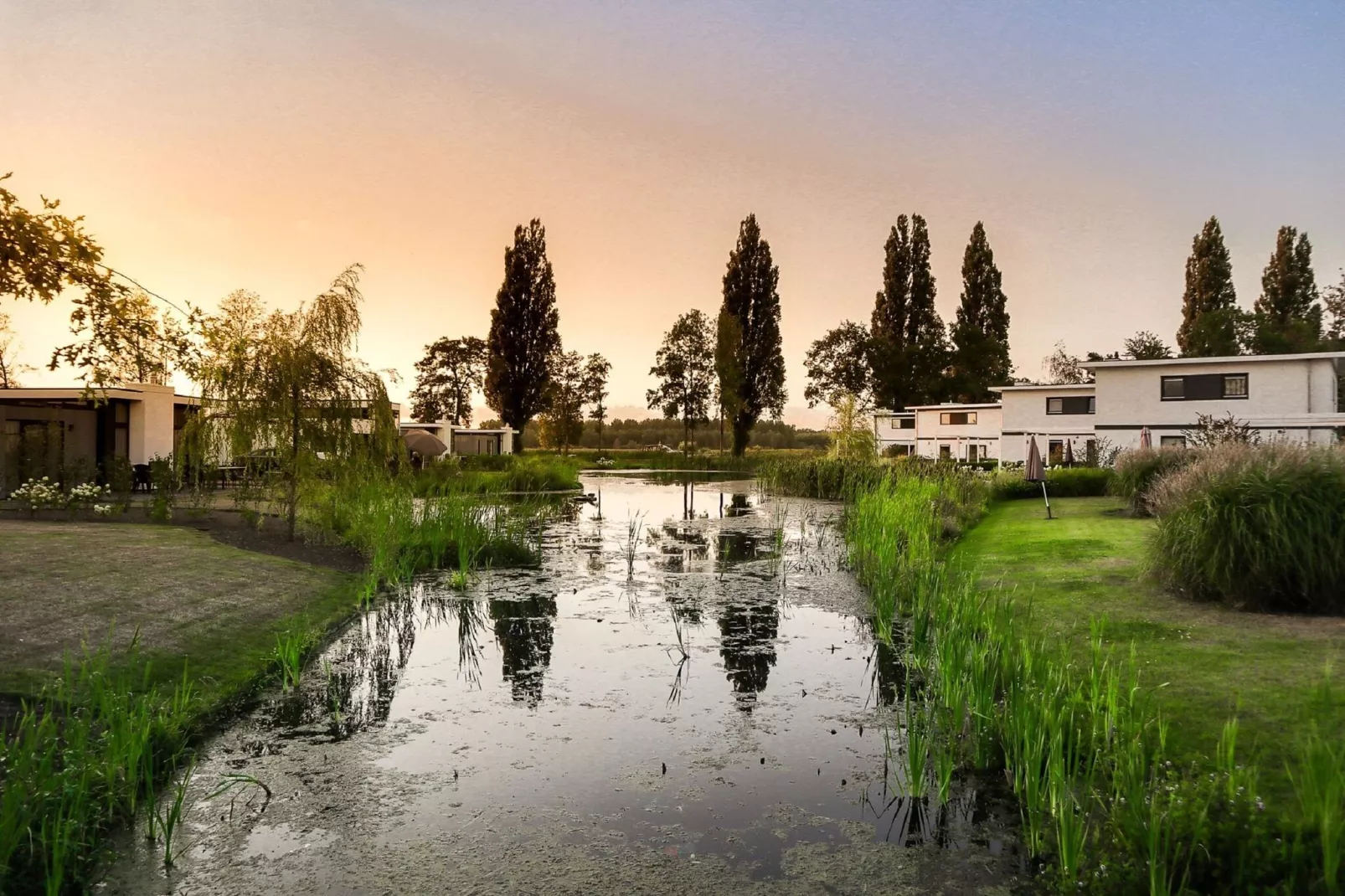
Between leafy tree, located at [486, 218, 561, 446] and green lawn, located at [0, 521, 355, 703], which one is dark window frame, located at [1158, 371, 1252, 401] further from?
green lawn, located at [0, 521, 355, 703]

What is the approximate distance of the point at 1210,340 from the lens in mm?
54156

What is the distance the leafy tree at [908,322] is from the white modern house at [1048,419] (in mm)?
15159

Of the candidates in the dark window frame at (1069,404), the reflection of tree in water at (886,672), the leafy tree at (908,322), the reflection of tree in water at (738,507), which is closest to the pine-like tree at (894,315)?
the leafy tree at (908,322)

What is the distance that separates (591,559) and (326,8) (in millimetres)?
11255

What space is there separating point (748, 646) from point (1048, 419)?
4121 centimetres

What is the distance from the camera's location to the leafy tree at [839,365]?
229ft

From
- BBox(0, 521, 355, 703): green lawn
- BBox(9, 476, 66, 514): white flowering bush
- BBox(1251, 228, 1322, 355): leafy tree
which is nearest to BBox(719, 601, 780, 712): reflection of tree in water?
BBox(0, 521, 355, 703): green lawn

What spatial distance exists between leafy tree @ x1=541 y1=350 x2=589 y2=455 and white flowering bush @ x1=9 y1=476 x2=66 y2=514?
157 feet

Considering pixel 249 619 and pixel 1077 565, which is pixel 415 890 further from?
pixel 1077 565

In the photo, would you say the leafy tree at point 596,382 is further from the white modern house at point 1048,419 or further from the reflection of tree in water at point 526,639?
the reflection of tree in water at point 526,639

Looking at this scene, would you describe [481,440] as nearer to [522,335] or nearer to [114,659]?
[522,335]

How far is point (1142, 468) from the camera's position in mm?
19609

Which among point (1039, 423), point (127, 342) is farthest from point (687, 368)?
point (127, 342)

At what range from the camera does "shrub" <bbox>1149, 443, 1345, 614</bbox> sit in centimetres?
861
